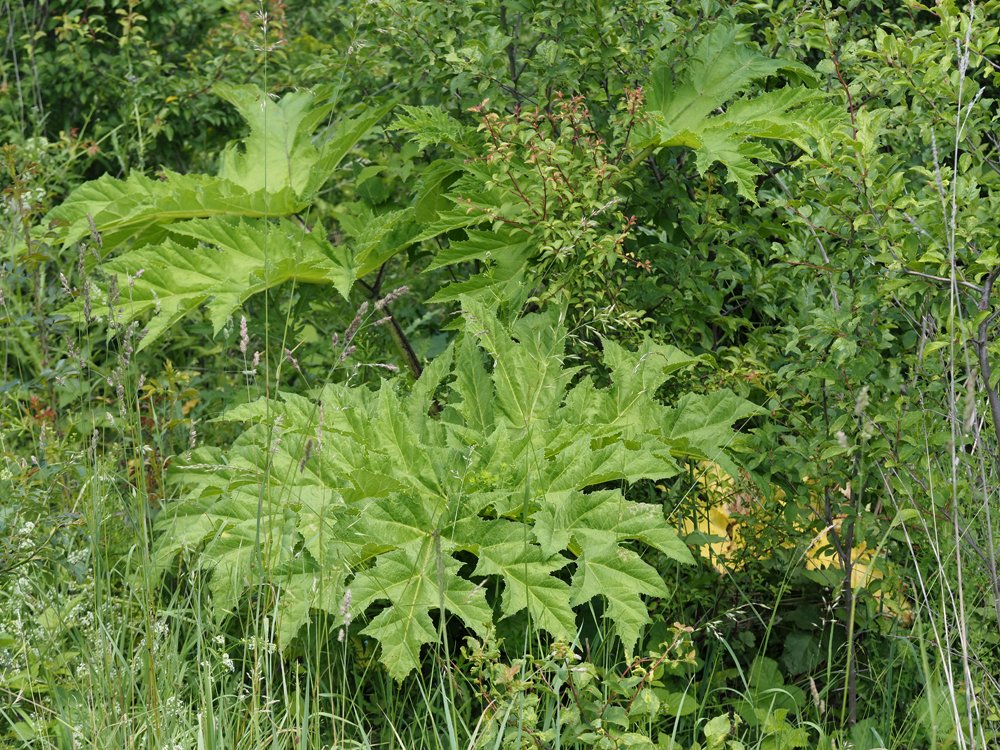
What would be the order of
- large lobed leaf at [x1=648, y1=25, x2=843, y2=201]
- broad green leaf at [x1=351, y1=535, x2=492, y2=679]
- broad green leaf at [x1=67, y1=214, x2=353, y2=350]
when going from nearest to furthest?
broad green leaf at [x1=351, y1=535, x2=492, y2=679]
large lobed leaf at [x1=648, y1=25, x2=843, y2=201]
broad green leaf at [x1=67, y1=214, x2=353, y2=350]

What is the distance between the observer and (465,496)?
2605 mm

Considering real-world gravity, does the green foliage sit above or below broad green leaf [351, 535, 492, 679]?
above

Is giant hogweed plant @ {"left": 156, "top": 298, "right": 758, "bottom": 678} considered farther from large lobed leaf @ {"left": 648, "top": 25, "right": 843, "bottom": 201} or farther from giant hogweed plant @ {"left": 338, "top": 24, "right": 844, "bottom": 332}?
large lobed leaf @ {"left": 648, "top": 25, "right": 843, "bottom": 201}

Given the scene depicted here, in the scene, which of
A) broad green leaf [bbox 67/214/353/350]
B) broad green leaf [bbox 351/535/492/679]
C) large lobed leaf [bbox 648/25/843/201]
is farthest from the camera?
broad green leaf [bbox 67/214/353/350]

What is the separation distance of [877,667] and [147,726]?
1.69 meters

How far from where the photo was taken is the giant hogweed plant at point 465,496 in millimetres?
2410

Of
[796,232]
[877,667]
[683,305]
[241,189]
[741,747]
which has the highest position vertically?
[241,189]

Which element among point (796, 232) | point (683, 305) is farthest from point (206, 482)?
point (796, 232)

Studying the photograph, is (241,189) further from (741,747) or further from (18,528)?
(741,747)

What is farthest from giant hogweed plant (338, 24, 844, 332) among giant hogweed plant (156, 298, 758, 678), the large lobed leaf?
giant hogweed plant (156, 298, 758, 678)

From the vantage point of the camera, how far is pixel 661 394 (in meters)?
3.13

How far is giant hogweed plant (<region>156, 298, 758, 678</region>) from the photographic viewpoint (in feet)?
7.91

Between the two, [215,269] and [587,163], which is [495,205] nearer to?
[587,163]

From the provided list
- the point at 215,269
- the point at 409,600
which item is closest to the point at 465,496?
the point at 409,600
